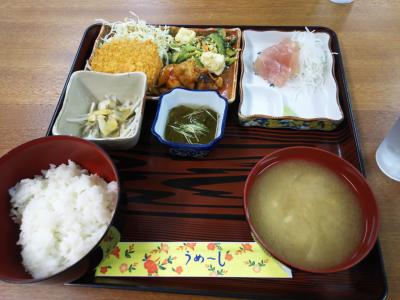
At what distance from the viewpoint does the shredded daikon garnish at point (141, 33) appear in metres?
1.75

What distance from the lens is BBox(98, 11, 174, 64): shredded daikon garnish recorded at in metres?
1.75

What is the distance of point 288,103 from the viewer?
158 centimetres

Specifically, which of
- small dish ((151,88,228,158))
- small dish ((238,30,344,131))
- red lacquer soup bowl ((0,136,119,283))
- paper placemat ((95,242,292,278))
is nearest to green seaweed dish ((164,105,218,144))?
small dish ((151,88,228,158))

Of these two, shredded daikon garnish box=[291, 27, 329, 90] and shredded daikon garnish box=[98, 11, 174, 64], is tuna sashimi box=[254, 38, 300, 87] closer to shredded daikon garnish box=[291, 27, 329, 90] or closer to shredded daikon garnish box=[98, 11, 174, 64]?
shredded daikon garnish box=[291, 27, 329, 90]

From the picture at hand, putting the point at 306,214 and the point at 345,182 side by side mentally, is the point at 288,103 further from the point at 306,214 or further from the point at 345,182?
the point at 306,214

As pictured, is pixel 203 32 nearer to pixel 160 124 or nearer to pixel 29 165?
pixel 160 124

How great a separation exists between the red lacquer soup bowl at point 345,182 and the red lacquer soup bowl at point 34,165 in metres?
0.48

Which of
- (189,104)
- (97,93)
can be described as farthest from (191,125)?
(97,93)

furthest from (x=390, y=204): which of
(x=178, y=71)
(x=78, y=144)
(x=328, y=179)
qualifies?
(x=78, y=144)

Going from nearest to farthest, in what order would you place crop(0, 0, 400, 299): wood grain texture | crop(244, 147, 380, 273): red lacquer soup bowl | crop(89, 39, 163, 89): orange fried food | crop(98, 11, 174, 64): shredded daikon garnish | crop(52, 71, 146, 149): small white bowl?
crop(244, 147, 380, 273): red lacquer soup bowl
crop(0, 0, 400, 299): wood grain texture
crop(52, 71, 146, 149): small white bowl
crop(89, 39, 163, 89): orange fried food
crop(98, 11, 174, 64): shredded daikon garnish

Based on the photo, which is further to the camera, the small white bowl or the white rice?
the small white bowl

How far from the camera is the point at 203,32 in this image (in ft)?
6.08

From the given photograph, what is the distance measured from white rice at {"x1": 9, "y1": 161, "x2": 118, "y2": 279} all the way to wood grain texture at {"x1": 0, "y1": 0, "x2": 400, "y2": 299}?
0.54 ft

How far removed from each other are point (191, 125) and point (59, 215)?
67 centimetres
